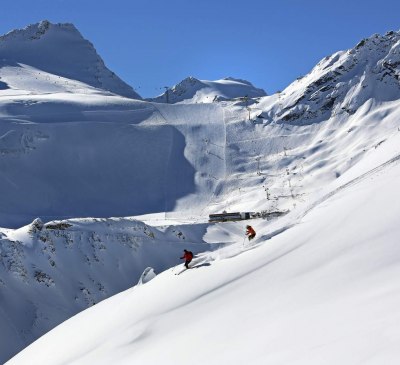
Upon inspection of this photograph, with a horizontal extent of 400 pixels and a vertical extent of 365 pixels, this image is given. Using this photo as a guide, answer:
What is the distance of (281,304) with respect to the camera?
41.4 feet

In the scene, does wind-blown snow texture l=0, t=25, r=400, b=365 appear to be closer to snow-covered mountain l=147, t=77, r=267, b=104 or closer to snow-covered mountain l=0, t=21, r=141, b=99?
snow-covered mountain l=0, t=21, r=141, b=99

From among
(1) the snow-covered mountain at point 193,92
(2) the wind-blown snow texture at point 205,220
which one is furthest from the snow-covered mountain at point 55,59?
(1) the snow-covered mountain at point 193,92

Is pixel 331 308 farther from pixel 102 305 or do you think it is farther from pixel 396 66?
pixel 396 66

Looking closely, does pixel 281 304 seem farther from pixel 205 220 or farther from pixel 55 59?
pixel 55 59

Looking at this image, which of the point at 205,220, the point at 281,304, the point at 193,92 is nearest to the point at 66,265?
the point at 205,220

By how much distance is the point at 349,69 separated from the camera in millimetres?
93938

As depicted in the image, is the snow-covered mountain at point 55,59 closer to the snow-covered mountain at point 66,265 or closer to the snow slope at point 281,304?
the snow-covered mountain at point 66,265

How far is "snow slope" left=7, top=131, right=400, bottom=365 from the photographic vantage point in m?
9.54

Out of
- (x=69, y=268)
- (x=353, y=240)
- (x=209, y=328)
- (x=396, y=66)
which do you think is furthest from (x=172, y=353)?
(x=396, y=66)

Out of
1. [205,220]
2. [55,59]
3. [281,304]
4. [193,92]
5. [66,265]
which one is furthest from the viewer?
[193,92]

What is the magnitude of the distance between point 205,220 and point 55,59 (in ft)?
347

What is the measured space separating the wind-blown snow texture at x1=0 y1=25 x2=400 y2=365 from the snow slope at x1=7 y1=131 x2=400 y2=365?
0.19 feet

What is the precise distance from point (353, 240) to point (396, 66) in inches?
3233

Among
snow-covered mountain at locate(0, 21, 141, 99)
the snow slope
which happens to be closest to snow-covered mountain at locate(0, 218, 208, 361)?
the snow slope
